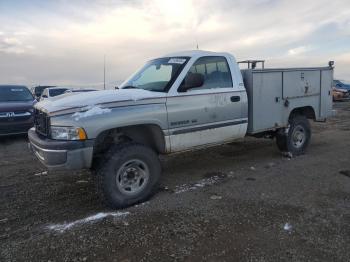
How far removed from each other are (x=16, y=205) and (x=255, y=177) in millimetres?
3589

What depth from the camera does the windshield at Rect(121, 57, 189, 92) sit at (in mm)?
5187

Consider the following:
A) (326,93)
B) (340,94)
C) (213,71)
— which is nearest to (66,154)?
(213,71)

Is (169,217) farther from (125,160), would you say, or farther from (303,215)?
(303,215)

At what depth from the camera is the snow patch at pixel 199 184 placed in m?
5.22

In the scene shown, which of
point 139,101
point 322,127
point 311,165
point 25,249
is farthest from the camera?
point 322,127

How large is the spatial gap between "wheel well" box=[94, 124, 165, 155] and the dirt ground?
0.71 metres

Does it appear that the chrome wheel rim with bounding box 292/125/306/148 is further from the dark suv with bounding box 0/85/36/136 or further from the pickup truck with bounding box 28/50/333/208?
the dark suv with bounding box 0/85/36/136

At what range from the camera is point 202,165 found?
6637 millimetres

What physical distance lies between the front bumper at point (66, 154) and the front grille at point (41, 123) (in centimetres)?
19

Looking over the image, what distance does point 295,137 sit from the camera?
23.7ft

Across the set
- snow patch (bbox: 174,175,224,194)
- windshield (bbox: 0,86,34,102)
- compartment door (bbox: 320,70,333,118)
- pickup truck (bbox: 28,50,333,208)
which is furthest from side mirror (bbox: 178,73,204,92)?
windshield (bbox: 0,86,34,102)

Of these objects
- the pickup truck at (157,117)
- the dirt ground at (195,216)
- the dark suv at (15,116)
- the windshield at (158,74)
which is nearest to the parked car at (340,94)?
the pickup truck at (157,117)

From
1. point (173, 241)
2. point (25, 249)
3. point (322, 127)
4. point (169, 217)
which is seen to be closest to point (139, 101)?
point (169, 217)

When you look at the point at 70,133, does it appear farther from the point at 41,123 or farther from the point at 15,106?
the point at 15,106
